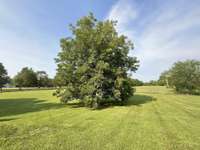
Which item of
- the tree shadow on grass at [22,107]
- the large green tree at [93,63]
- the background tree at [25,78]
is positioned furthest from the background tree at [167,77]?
the background tree at [25,78]

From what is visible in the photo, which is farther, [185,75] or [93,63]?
[185,75]

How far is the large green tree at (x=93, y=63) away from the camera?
48.2 ft

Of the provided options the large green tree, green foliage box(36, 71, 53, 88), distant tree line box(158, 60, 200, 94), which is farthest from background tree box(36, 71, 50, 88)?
the large green tree

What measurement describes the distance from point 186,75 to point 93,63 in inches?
1179

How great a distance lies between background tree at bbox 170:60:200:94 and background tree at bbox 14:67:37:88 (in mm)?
56877

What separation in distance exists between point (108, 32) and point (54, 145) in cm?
1293

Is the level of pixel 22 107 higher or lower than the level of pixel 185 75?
lower

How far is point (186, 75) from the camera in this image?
121ft

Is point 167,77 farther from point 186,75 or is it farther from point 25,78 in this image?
point 25,78

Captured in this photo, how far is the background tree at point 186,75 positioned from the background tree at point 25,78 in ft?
187

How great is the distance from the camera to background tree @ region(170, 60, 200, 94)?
3675 centimetres

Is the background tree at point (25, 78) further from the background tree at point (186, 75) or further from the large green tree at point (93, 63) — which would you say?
the large green tree at point (93, 63)

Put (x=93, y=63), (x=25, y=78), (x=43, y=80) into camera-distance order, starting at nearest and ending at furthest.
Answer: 1. (x=93, y=63)
2. (x=25, y=78)
3. (x=43, y=80)

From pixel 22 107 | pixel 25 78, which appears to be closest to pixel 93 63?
pixel 22 107
